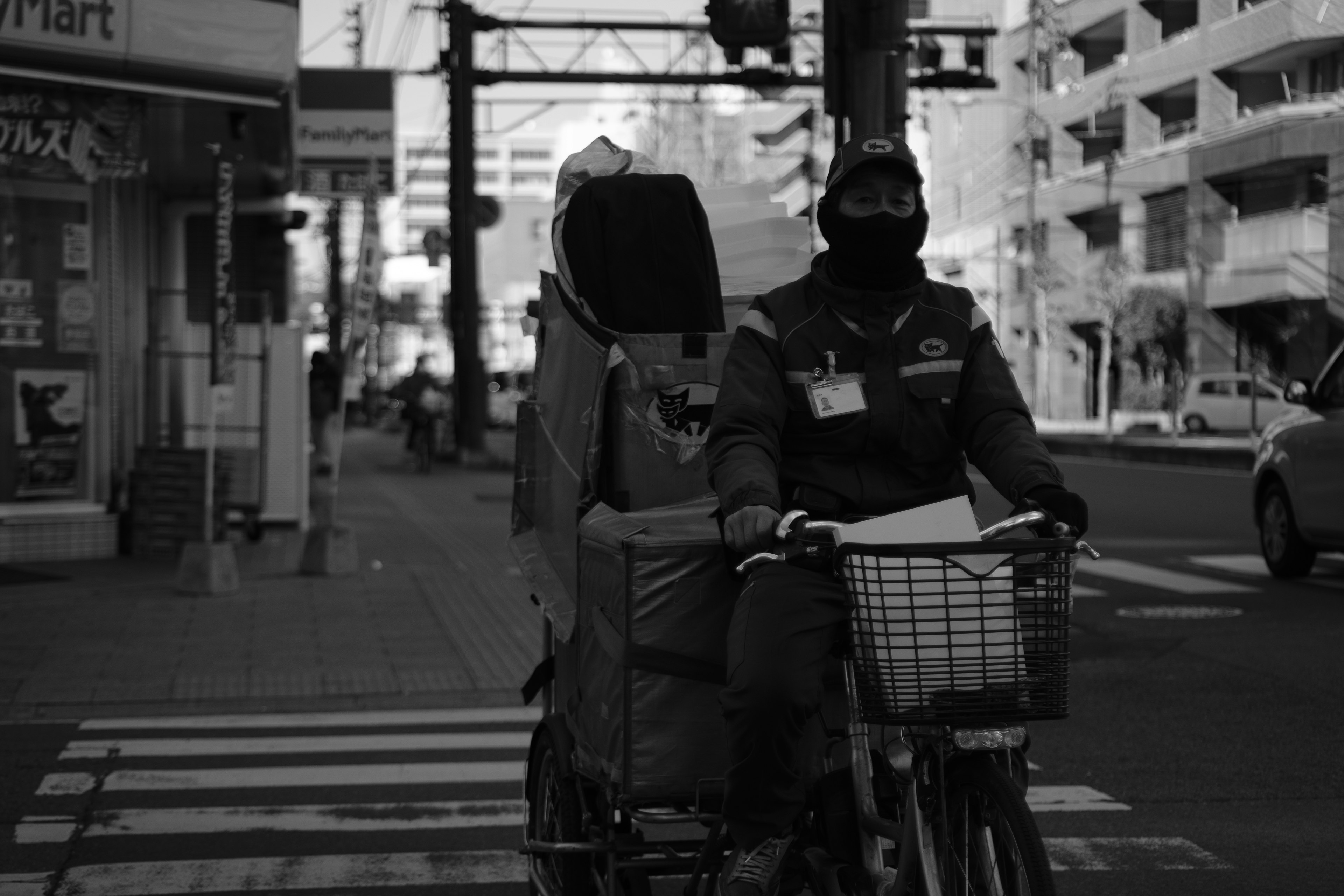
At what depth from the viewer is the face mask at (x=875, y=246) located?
360 cm

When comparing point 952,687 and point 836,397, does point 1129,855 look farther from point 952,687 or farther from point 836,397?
point 952,687

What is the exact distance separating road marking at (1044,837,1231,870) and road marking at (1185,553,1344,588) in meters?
7.00

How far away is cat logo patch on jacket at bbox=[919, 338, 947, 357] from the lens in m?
3.64

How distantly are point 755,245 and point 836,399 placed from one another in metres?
1.57

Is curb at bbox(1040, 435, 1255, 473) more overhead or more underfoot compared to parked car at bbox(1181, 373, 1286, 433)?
more underfoot

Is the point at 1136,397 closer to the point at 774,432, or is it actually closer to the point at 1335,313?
the point at 1335,313

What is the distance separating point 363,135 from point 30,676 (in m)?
10.8

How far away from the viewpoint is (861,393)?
358 cm

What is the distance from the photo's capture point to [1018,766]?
3.24 meters

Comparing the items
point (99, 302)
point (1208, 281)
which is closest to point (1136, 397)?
point (1208, 281)

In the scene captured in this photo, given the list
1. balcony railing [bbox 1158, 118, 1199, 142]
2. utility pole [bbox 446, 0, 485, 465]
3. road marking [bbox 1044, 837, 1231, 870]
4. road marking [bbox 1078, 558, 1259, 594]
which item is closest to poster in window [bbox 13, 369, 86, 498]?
road marking [bbox 1078, 558, 1259, 594]

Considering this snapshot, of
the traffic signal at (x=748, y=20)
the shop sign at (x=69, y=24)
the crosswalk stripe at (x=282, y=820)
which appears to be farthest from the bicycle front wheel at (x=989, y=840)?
the shop sign at (x=69, y=24)

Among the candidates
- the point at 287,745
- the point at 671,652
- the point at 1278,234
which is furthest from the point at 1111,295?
the point at 671,652

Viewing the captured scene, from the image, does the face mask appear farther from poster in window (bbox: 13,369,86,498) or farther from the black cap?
poster in window (bbox: 13,369,86,498)
